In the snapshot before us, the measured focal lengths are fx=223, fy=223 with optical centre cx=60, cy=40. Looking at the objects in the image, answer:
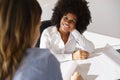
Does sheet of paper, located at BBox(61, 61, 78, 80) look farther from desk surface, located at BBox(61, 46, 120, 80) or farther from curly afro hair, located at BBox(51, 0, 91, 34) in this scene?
curly afro hair, located at BBox(51, 0, 91, 34)

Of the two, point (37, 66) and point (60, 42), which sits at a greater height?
point (37, 66)

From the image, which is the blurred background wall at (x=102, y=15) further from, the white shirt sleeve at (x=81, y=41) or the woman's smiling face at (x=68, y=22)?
the woman's smiling face at (x=68, y=22)

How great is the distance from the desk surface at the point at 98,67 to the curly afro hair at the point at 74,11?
453mm

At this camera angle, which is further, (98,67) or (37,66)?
(98,67)

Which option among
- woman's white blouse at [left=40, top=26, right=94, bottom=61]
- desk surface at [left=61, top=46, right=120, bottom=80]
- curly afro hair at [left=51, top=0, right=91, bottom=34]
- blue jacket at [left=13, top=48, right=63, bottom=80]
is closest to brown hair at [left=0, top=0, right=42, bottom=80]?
blue jacket at [left=13, top=48, right=63, bottom=80]

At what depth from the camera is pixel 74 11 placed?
67.3 inches

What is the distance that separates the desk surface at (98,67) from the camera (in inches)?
44.9

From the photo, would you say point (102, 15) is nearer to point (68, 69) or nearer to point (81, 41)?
point (81, 41)

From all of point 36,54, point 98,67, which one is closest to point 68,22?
point 98,67

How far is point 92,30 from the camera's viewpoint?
2.47m

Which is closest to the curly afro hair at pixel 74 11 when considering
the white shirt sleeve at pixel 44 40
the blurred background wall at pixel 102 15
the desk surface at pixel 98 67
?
the white shirt sleeve at pixel 44 40

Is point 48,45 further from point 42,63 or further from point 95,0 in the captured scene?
point 95,0

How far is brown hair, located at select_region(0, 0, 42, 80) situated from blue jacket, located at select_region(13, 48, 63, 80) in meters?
0.02

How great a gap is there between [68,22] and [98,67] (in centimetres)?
49
